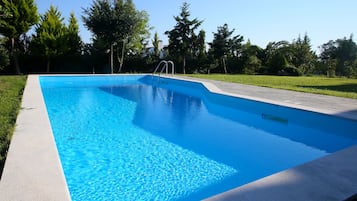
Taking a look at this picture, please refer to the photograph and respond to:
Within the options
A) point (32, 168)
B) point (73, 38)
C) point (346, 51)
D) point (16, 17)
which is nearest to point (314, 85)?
point (32, 168)

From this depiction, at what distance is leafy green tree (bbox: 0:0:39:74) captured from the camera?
1355 cm

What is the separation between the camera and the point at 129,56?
19922mm

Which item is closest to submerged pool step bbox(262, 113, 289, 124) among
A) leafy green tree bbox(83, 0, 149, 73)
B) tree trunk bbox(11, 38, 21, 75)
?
leafy green tree bbox(83, 0, 149, 73)

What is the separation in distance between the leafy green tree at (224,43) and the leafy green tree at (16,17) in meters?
12.9

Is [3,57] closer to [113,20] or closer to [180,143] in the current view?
[113,20]

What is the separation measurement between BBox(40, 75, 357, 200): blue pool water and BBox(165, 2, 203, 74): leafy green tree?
12.5 m

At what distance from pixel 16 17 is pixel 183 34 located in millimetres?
10924

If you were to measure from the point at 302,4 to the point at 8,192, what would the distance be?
52.5 ft

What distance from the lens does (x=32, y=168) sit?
2.49 m

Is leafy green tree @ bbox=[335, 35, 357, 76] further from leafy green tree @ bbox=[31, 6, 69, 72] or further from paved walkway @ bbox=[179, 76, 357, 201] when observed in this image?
paved walkway @ bbox=[179, 76, 357, 201]

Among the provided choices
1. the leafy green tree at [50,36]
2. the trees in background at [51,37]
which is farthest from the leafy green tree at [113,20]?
the leafy green tree at [50,36]

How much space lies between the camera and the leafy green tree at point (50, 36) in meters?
15.2

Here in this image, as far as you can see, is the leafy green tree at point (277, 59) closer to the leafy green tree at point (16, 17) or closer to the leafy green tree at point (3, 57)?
the leafy green tree at point (16, 17)

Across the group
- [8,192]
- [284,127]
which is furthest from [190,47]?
[8,192]
